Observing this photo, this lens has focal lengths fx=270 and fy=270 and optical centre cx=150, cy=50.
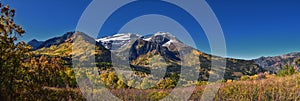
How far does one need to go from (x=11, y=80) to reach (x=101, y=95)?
4.39m

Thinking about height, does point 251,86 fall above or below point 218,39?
below

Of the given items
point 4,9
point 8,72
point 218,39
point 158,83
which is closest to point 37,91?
point 8,72

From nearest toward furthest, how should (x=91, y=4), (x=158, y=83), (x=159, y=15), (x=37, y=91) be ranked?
(x=37, y=91), (x=91, y=4), (x=159, y=15), (x=158, y=83)

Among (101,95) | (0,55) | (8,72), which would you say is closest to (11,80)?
(8,72)

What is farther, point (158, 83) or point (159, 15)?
point (158, 83)

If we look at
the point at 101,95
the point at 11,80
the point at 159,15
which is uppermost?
the point at 159,15

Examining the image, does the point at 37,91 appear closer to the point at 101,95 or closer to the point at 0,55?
the point at 0,55

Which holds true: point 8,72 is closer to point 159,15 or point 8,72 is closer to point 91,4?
point 91,4

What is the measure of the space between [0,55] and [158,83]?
14442 mm

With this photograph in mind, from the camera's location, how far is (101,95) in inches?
459

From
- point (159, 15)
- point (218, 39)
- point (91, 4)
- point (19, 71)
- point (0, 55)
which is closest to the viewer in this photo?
point (0, 55)

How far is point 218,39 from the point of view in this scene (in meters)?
13.3

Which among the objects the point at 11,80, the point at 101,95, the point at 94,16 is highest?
the point at 94,16

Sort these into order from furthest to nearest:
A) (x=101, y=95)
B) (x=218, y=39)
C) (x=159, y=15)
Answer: (x=159, y=15), (x=218, y=39), (x=101, y=95)
